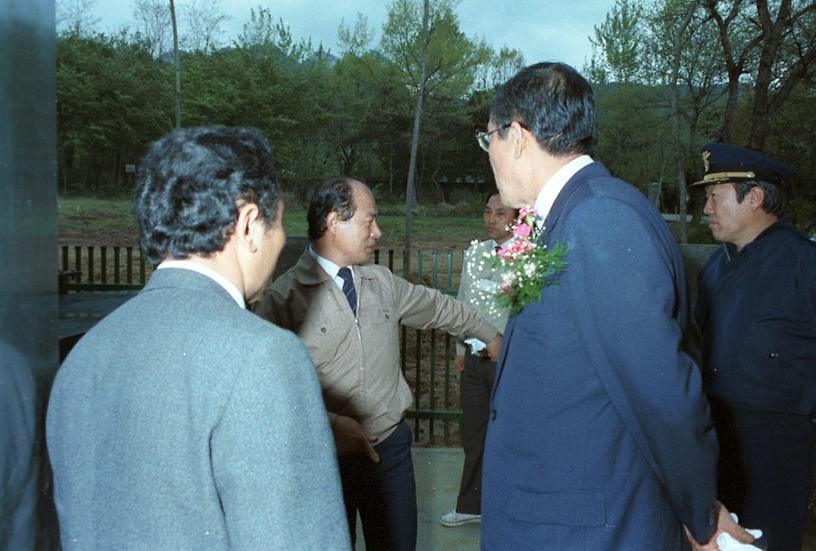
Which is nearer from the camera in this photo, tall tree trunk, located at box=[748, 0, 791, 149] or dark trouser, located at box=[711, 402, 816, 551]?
dark trouser, located at box=[711, 402, 816, 551]

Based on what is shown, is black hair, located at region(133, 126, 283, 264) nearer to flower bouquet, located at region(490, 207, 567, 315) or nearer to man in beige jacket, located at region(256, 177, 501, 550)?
flower bouquet, located at region(490, 207, 567, 315)

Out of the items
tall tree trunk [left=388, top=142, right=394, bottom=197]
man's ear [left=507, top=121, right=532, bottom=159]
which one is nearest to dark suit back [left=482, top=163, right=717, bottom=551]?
man's ear [left=507, top=121, right=532, bottom=159]

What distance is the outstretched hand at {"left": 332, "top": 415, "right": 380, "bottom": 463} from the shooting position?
2.57m

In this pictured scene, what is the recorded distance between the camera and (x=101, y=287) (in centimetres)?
709

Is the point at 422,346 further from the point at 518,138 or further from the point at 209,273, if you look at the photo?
the point at 209,273

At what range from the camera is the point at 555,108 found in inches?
70.6

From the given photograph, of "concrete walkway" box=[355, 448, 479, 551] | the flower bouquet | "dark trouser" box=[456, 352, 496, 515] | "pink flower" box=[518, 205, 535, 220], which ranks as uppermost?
"pink flower" box=[518, 205, 535, 220]

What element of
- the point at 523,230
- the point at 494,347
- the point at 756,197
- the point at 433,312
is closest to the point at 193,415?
the point at 523,230

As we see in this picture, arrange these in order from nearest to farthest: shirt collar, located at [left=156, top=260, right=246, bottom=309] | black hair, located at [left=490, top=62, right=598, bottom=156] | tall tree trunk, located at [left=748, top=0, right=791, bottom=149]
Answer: shirt collar, located at [left=156, top=260, right=246, bottom=309], black hair, located at [left=490, top=62, right=598, bottom=156], tall tree trunk, located at [left=748, top=0, right=791, bottom=149]

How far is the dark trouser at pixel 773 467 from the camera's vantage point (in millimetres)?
2896

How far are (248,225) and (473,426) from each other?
330 centimetres

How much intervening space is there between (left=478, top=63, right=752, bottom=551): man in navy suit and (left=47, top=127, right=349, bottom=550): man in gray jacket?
0.69 m

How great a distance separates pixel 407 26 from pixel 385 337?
1997cm

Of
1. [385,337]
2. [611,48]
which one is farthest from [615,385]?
[611,48]
